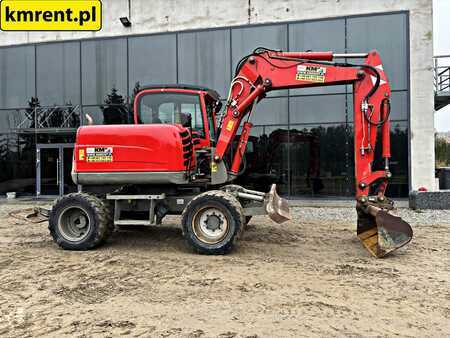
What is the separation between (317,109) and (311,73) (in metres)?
7.04

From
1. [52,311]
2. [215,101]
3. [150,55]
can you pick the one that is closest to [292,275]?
[52,311]

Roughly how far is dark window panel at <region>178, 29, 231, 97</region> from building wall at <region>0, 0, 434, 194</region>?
0.82ft

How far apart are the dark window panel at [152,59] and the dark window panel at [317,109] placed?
4755 mm

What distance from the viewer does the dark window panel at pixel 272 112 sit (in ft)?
44.6

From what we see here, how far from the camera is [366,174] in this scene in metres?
6.27

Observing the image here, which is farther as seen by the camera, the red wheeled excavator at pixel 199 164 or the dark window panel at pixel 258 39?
the dark window panel at pixel 258 39

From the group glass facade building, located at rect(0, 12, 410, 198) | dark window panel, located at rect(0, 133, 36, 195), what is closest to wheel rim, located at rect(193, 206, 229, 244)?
glass facade building, located at rect(0, 12, 410, 198)

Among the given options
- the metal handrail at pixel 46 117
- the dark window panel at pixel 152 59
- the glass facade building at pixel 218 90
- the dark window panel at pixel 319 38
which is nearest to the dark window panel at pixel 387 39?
the glass facade building at pixel 218 90

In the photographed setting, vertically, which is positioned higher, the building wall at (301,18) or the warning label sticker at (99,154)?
the building wall at (301,18)

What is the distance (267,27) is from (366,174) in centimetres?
913

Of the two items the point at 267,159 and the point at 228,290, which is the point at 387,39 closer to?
the point at 267,159

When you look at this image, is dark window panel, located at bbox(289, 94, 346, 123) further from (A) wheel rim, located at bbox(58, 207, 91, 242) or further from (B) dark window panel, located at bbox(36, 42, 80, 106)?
(A) wheel rim, located at bbox(58, 207, 91, 242)

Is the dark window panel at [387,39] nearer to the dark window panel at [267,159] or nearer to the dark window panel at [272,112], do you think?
the dark window panel at [272,112]

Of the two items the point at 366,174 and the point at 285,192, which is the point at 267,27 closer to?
the point at 285,192
